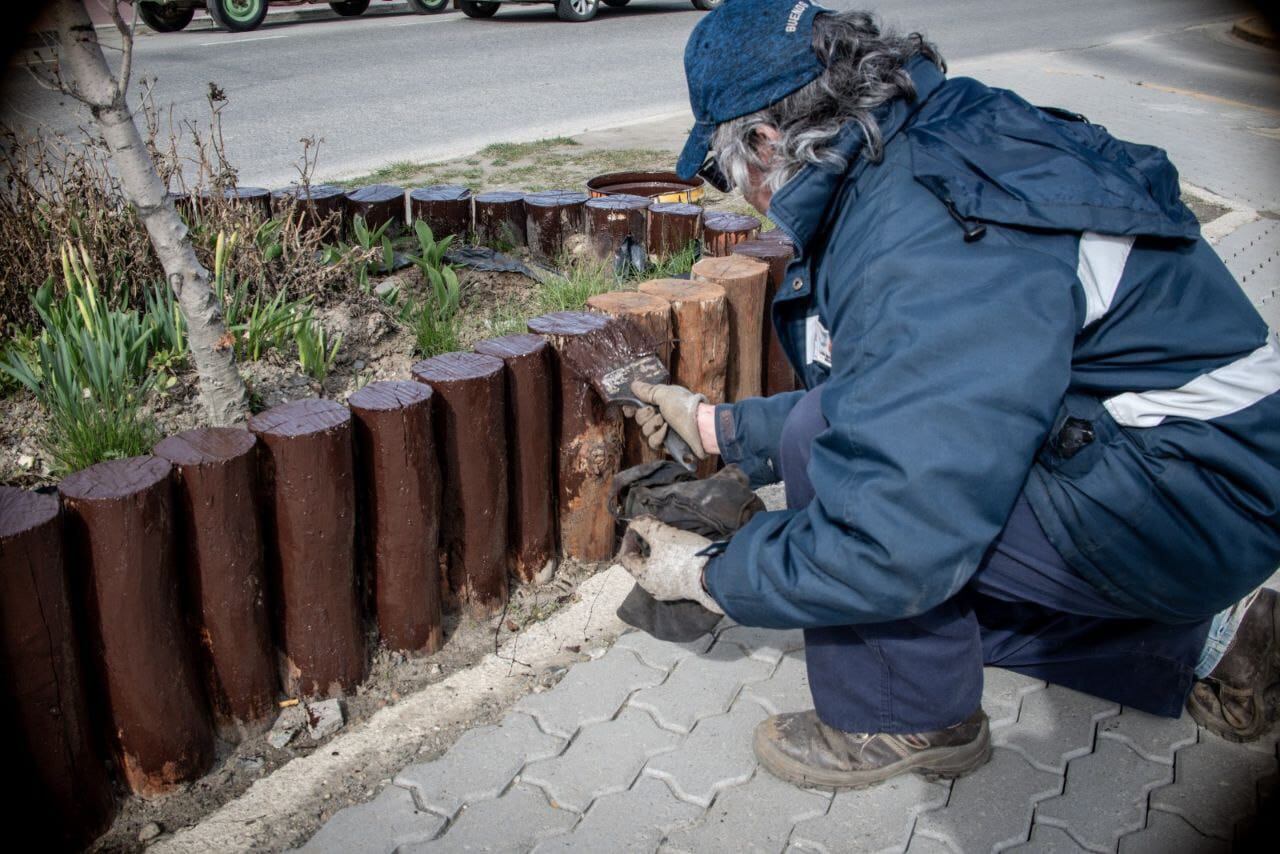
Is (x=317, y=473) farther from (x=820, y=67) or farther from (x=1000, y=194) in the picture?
(x=1000, y=194)

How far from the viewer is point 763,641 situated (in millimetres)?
2691

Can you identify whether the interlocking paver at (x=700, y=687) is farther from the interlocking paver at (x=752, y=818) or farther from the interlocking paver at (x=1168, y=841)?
the interlocking paver at (x=1168, y=841)

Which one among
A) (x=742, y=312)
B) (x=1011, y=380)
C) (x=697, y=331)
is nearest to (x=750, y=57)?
(x=1011, y=380)

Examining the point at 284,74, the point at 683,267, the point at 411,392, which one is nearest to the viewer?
the point at 411,392

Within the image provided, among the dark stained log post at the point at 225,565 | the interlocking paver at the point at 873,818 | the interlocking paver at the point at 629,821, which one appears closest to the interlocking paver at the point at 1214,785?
the interlocking paver at the point at 873,818

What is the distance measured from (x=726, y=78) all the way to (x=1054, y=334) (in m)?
0.73

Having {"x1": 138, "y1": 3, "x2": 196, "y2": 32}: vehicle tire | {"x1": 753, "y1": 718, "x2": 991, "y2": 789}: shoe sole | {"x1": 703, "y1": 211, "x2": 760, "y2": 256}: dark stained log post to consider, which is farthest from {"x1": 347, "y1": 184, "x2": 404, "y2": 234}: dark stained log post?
{"x1": 138, "y1": 3, "x2": 196, "y2": 32}: vehicle tire

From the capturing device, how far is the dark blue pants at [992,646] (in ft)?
6.60

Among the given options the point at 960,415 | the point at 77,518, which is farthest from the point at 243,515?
the point at 960,415

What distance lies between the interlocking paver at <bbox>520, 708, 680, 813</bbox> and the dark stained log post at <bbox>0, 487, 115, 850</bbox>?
85 centimetres

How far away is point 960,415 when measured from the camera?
5.32ft

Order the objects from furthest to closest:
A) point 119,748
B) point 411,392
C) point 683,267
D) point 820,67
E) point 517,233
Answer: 1. point 517,233
2. point 683,267
3. point 411,392
4. point 119,748
5. point 820,67

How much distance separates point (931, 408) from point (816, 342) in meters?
0.64

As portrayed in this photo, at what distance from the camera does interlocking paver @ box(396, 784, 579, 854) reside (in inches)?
81.1
